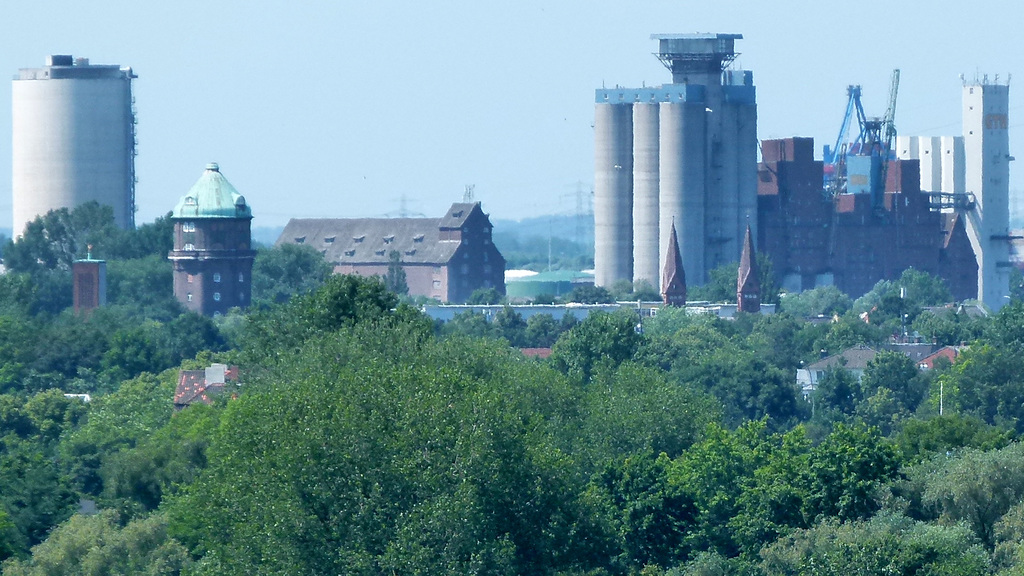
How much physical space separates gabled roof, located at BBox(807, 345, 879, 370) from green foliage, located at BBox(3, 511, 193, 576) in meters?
68.1

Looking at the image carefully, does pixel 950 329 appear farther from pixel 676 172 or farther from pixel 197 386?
pixel 197 386

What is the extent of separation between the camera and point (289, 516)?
4391cm

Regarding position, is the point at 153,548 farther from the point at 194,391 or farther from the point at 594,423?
the point at 194,391

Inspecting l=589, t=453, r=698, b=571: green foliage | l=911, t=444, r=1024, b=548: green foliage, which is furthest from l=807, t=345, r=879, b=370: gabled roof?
l=911, t=444, r=1024, b=548: green foliage

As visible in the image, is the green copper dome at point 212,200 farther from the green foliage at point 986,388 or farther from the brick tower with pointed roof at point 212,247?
the green foliage at point 986,388

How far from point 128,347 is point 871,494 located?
62.6 metres

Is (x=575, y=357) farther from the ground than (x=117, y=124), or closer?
closer

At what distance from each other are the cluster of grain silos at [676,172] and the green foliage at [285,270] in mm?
29807

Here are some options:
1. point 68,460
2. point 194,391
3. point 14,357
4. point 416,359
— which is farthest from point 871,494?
point 14,357

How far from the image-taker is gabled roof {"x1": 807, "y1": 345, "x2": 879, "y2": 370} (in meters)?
119

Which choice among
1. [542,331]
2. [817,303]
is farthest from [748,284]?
[542,331]

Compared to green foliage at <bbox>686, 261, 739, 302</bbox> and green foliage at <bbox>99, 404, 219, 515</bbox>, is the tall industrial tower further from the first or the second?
green foliage at <bbox>99, 404, 219, 515</bbox>

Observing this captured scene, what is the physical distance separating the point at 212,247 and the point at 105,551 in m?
98.5

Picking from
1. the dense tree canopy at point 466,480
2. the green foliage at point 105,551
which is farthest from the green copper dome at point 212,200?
the green foliage at point 105,551
